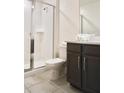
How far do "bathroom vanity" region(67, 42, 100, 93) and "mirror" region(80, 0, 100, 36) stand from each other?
594 millimetres

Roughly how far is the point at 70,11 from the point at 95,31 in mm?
904

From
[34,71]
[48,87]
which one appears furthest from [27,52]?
[48,87]

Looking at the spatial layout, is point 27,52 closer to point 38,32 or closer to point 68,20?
point 38,32

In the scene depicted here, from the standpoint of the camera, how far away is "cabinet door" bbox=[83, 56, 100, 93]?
1.71 metres

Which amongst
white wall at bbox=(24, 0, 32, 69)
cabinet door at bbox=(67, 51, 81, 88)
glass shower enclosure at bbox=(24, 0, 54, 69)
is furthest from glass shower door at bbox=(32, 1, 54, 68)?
cabinet door at bbox=(67, 51, 81, 88)

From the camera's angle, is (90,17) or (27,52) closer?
(90,17)

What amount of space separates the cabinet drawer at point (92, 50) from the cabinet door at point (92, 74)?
6cm

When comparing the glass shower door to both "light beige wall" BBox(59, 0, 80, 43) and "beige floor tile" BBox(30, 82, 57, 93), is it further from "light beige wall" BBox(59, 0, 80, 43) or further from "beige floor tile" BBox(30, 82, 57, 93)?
"beige floor tile" BBox(30, 82, 57, 93)

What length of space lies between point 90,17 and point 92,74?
4.09ft

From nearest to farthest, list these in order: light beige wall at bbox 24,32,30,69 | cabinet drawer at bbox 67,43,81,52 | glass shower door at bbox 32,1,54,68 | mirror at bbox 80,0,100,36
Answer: cabinet drawer at bbox 67,43,81,52 → mirror at bbox 80,0,100,36 → light beige wall at bbox 24,32,30,69 → glass shower door at bbox 32,1,54,68

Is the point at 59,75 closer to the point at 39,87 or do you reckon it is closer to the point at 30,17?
the point at 39,87

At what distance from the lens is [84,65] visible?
1896 millimetres
